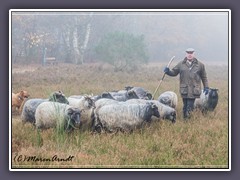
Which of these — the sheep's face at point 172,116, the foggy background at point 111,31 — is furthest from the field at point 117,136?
the foggy background at point 111,31

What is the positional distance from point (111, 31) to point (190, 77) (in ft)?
4.41

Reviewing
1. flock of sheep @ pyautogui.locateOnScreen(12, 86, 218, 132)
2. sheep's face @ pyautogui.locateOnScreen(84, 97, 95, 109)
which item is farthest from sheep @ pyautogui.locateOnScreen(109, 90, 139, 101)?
sheep's face @ pyautogui.locateOnScreen(84, 97, 95, 109)

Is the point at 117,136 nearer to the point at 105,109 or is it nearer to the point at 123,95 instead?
the point at 105,109

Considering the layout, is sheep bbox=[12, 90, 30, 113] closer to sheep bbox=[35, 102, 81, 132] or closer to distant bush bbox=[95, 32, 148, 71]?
sheep bbox=[35, 102, 81, 132]

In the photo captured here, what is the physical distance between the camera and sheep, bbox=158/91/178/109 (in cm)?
941

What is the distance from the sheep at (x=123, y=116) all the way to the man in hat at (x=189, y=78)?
1.53ft

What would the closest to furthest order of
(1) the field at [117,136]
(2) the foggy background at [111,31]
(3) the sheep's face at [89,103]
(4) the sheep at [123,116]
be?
1. (1) the field at [117,136]
2. (2) the foggy background at [111,31]
3. (4) the sheep at [123,116]
4. (3) the sheep's face at [89,103]

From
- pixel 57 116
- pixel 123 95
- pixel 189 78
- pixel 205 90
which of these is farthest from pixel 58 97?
pixel 205 90

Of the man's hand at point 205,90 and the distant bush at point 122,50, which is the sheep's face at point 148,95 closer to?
the distant bush at point 122,50

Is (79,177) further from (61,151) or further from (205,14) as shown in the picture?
(205,14)

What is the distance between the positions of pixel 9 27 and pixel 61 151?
1.93m

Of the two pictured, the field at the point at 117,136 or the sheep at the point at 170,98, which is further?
the sheep at the point at 170,98

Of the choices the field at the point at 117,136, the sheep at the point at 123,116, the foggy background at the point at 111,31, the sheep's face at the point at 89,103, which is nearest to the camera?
the field at the point at 117,136

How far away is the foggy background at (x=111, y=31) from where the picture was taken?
9266 millimetres
